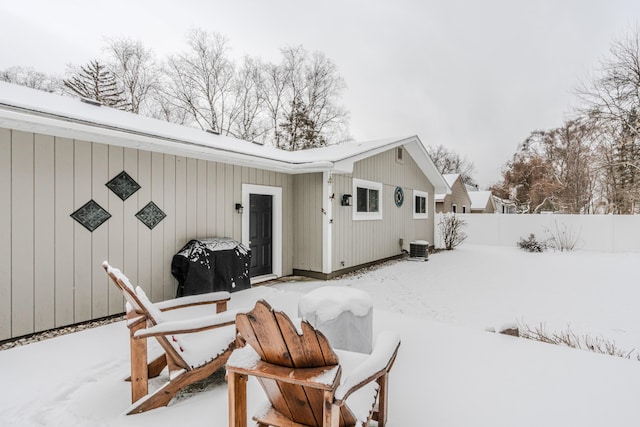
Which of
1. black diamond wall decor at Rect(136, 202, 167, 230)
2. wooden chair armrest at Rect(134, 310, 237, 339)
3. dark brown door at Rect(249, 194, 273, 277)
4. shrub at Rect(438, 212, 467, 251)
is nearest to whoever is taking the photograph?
wooden chair armrest at Rect(134, 310, 237, 339)

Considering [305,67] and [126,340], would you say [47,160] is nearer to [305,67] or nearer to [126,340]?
[126,340]

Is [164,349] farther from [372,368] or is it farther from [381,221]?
[381,221]

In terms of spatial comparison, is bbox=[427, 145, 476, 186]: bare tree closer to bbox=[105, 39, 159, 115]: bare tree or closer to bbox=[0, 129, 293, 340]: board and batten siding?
bbox=[105, 39, 159, 115]: bare tree

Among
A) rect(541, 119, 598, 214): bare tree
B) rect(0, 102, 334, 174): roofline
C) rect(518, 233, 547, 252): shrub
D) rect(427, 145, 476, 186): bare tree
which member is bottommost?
rect(518, 233, 547, 252): shrub

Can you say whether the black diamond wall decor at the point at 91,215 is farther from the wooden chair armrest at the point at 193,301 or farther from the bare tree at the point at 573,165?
the bare tree at the point at 573,165

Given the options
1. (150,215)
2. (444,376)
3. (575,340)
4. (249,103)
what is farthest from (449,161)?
(444,376)

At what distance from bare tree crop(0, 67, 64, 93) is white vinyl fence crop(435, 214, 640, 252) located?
16.7 meters

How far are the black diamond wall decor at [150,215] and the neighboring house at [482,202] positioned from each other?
76.8 ft

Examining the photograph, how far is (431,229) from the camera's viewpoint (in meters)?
12.2

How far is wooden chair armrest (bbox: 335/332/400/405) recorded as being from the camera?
1.24 meters

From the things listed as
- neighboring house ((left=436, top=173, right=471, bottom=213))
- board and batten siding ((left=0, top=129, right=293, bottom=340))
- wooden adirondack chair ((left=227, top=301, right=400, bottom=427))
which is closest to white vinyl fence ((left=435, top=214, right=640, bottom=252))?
neighboring house ((left=436, top=173, right=471, bottom=213))

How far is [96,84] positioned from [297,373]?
1638cm

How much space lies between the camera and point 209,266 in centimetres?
443

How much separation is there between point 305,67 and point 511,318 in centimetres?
1666
